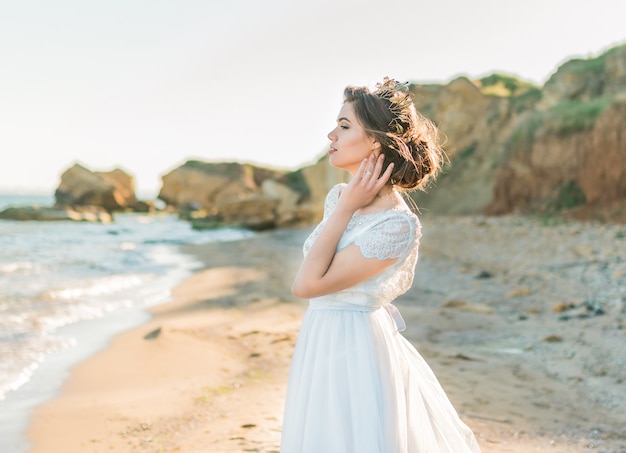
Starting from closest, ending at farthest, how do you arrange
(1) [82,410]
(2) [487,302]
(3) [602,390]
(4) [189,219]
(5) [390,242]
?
(5) [390,242] → (1) [82,410] → (3) [602,390] → (2) [487,302] → (4) [189,219]

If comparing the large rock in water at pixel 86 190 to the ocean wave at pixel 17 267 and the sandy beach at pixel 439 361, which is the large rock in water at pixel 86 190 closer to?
the ocean wave at pixel 17 267

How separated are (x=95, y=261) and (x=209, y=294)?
663 centimetres

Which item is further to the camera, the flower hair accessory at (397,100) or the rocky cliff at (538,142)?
the rocky cliff at (538,142)

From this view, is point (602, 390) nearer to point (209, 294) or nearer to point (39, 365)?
point (39, 365)

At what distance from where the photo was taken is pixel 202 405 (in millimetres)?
5348

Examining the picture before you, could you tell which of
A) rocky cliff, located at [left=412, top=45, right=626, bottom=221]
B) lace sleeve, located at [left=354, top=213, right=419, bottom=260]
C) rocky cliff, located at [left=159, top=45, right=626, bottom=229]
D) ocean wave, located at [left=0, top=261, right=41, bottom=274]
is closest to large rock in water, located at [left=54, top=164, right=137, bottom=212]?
rocky cliff, located at [left=159, top=45, right=626, bottom=229]

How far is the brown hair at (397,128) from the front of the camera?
2.40 m

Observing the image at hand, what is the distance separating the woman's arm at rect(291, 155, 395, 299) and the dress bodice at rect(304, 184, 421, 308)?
0.04 metres

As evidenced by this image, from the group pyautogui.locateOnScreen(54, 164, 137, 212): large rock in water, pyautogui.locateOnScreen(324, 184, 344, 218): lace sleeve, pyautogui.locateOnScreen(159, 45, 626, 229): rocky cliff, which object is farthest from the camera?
pyautogui.locateOnScreen(54, 164, 137, 212): large rock in water

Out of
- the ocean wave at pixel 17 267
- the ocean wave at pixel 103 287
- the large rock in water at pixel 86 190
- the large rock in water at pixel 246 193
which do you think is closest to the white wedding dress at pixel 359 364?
the ocean wave at pixel 103 287

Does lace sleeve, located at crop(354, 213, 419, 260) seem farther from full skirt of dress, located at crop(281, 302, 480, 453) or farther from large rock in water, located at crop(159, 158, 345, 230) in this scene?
large rock in water, located at crop(159, 158, 345, 230)

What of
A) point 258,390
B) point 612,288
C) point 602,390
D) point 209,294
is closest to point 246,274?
point 209,294

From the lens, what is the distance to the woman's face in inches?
95.8

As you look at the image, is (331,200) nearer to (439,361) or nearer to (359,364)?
(359,364)
